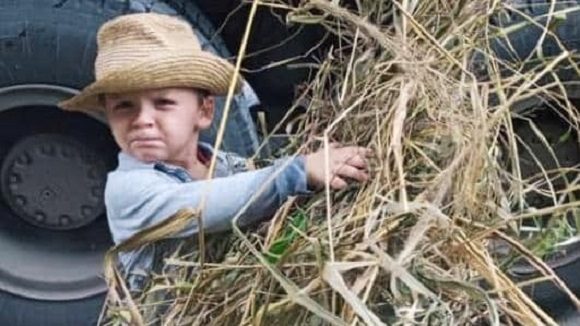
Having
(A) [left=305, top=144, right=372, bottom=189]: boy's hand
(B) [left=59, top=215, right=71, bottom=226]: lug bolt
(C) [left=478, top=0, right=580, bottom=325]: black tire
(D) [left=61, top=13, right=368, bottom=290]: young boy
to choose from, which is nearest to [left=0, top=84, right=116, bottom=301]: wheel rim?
(B) [left=59, top=215, right=71, bottom=226]: lug bolt

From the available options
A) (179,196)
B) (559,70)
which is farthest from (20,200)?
(179,196)

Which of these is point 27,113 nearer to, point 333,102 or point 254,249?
point 333,102

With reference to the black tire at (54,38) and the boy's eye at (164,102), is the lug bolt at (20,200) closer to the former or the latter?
the black tire at (54,38)

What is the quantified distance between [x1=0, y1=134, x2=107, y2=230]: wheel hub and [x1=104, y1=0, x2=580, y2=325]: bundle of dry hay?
63.0 inches

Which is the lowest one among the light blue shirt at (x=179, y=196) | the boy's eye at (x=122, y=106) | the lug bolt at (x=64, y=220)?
the lug bolt at (x=64, y=220)

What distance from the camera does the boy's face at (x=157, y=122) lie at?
358 cm

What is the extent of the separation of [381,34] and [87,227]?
1936 mm

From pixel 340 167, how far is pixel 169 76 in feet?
1.31

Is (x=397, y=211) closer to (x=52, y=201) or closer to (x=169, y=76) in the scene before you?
(x=169, y=76)

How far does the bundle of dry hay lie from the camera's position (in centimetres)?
315

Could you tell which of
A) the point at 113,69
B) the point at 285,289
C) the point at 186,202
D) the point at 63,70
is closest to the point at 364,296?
the point at 285,289

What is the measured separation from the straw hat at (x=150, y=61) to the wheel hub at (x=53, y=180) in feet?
4.79

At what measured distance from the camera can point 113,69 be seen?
12.0 ft

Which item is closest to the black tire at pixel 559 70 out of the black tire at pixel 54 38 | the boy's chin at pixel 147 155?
the black tire at pixel 54 38
